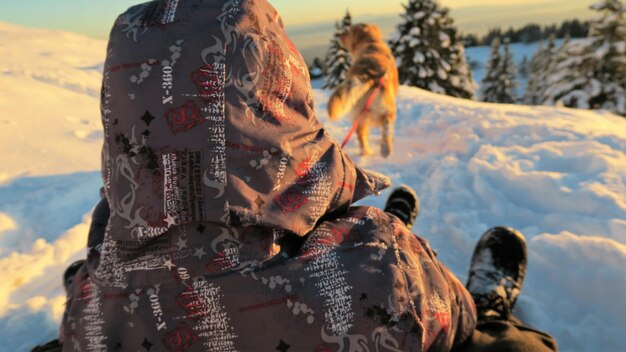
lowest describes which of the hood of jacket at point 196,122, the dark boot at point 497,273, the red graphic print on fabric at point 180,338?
the dark boot at point 497,273

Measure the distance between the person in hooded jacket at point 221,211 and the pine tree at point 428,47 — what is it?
1946 centimetres

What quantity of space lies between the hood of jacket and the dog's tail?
10.9 feet

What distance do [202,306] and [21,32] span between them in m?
12.6

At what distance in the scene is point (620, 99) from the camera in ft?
57.4

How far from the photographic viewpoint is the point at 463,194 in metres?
3.31

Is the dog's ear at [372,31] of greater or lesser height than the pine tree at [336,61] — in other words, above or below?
above

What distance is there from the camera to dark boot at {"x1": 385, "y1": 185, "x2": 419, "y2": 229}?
263 centimetres

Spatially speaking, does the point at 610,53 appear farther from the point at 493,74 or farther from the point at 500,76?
the point at 493,74

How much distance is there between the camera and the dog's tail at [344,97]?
4.40 meters

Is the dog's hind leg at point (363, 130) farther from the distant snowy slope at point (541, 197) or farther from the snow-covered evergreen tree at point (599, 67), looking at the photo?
the snow-covered evergreen tree at point (599, 67)

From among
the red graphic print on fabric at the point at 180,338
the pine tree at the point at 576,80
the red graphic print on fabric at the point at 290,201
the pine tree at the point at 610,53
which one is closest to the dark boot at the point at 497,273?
the red graphic print on fabric at the point at 290,201

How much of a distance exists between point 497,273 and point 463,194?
139cm

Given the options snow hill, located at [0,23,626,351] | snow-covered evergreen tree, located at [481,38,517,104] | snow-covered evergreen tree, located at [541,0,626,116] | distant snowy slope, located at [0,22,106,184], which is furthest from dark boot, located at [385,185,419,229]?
snow-covered evergreen tree, located at [481,38,517,104]

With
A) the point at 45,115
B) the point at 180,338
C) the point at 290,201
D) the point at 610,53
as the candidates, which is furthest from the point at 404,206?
the point at 610,53
